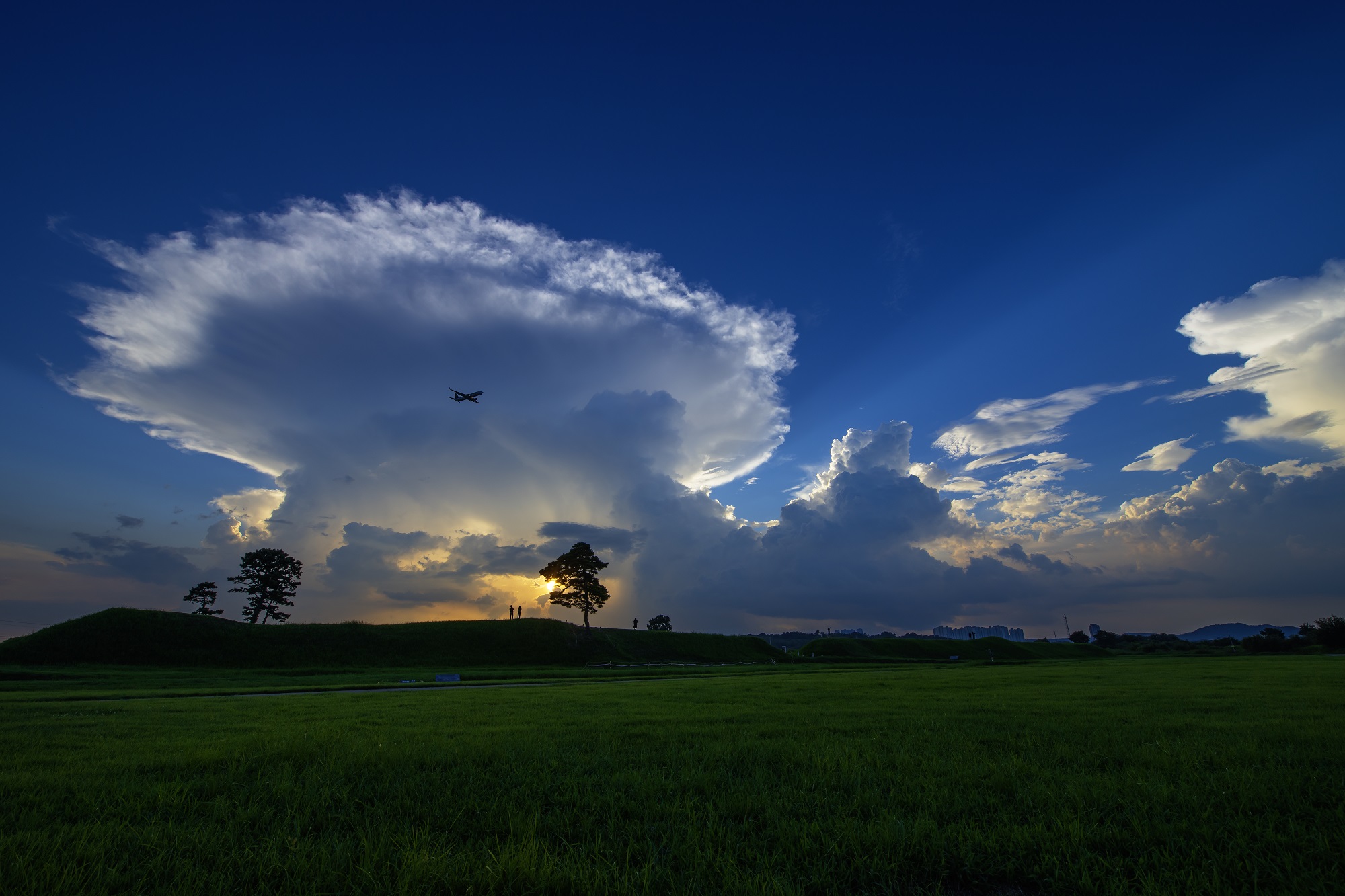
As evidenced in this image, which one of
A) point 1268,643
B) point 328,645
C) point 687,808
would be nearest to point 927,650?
point 1268,643

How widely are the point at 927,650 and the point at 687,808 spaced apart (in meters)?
109

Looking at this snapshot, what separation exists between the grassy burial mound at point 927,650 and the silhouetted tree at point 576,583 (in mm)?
34942

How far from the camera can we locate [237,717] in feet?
43.4

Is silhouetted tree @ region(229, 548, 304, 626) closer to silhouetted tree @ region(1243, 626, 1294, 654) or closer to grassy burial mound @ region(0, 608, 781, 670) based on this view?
grassy burial mound @ region(0, 608, 781, 670)

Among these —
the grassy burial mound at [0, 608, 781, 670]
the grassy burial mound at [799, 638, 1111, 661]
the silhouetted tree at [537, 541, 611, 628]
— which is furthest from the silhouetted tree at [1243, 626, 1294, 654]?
the silhouetted tree at [537, 541, 611, 628]

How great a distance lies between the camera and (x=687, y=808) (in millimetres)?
5184

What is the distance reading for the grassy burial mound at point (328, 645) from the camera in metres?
51.2

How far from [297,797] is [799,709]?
10417 millimetres

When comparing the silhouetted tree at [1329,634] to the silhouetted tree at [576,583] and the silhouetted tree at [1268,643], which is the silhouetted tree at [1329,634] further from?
the silhouetted tree at [576,583]

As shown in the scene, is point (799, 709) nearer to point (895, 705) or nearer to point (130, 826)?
point (895, 705)

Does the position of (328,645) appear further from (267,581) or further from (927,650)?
(927,650)

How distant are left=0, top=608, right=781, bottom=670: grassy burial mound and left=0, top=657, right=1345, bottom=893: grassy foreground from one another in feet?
176

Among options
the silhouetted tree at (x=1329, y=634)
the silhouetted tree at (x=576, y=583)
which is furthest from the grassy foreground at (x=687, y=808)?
the silhouetted tree at (x=1329, y=634)

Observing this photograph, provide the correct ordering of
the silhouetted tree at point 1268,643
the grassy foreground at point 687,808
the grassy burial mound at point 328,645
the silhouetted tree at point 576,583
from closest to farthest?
the grassy foreground at point 687,808 < the grassy burial mound at point 328,645 < the silhouetted tree at point 576,583 < the silhouetted tree at point 1268,643
